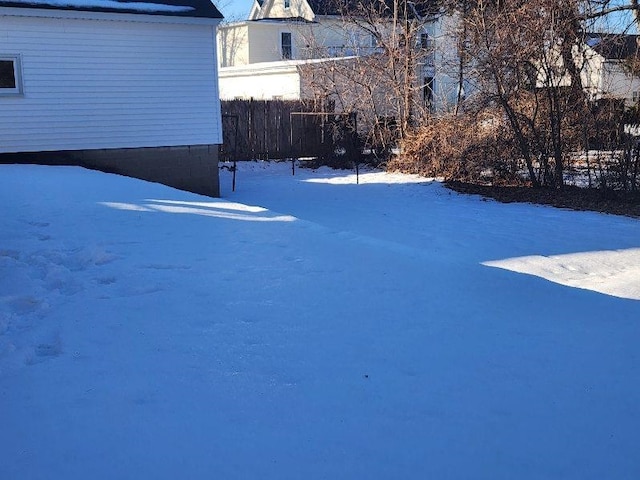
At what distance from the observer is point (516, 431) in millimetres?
2957

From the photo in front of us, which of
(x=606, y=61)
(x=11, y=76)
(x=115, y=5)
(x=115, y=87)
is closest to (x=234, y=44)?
(x=115, y=5)

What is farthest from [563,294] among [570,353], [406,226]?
[406,226]

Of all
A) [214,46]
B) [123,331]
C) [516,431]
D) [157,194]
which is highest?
[214,46]

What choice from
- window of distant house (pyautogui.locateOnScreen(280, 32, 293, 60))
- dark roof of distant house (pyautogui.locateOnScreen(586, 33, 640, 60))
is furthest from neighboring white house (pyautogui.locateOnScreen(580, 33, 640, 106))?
window of distant house (pyautogui.locateOnScreen(280, 32, 293, 60))

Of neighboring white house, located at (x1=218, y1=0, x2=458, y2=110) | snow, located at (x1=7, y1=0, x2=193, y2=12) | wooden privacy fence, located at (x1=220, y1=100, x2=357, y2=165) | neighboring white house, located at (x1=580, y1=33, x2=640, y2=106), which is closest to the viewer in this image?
snow, located at (x1=7, y1=0, x2=193, y2=12)

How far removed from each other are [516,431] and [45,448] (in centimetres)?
209

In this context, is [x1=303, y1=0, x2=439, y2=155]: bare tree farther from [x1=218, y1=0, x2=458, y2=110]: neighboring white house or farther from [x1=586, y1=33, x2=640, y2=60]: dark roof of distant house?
[x1=586, y1=33, x2=640, y2=60]: dark roof of distant house

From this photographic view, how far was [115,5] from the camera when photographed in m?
13.0

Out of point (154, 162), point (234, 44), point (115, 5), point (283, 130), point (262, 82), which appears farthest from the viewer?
point (234, 44)

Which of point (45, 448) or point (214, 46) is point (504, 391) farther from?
point (214, 46)

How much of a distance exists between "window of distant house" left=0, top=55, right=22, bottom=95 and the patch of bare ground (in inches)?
384

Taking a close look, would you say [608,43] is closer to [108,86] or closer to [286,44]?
[108,86]

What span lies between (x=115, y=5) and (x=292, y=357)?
38.2ft

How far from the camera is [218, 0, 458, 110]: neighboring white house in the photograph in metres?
23.5
